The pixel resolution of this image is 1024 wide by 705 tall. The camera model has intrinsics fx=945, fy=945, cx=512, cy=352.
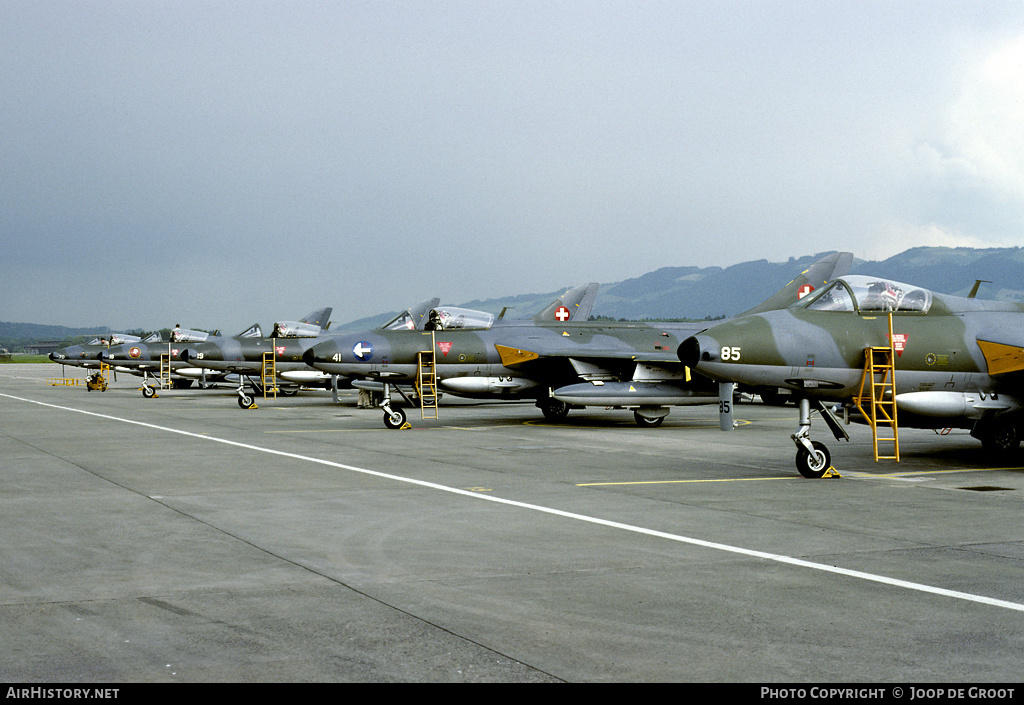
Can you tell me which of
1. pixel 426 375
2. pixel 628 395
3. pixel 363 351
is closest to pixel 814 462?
pixel 628 395

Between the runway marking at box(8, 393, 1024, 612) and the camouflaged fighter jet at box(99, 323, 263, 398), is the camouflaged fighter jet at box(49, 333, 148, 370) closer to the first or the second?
the camouflaged fighter jet at box(99, 323, 263, 398)

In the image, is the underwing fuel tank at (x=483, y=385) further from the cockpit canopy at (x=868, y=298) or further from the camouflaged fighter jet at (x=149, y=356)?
the camouflaged fighter jet at (x=149, y=356)

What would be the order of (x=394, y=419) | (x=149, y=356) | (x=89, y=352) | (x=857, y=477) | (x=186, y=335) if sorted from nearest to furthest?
1. (x=857, y=477)
2. (x=394, y=419)
3. (x=149, y=356)
4. (x=186, y=335)
5. (x=89, y=352)

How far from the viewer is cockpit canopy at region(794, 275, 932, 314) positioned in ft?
38.7

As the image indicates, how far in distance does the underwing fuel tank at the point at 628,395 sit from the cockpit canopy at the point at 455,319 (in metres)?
2.95

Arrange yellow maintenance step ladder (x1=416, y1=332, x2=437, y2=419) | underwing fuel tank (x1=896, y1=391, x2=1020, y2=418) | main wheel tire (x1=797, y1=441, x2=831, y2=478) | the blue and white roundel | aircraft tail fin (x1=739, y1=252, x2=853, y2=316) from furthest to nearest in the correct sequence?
aircraft tail fin (x1=739, y1=252, x2=853, y2=316), the blue and white roundel, yellow maintenance step ladder (x1=416, y1=332, x2=437, y2=419), underwing fuel tank (x1=896, y1=391, x2=1020, y2=418), main wheel tire (x1=797, y1=441, x2=831, y2=478)

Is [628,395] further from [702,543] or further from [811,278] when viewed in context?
[702,543]

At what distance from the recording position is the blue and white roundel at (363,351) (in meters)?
21.3

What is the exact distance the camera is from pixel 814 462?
11453mm

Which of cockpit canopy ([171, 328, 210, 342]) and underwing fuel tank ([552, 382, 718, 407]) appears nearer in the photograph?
underwing fuel tank ([552, 382, 718, 407])

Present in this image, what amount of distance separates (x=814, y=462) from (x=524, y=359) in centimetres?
1034

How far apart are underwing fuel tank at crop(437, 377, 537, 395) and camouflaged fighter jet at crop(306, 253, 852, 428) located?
2 centimetres

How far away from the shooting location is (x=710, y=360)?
1113cm

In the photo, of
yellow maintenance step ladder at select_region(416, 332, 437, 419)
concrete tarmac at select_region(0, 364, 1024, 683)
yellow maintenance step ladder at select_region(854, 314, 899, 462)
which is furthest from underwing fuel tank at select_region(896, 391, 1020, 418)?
yellow maintenance step ladder at select_region(416, 332, 437, 419)
